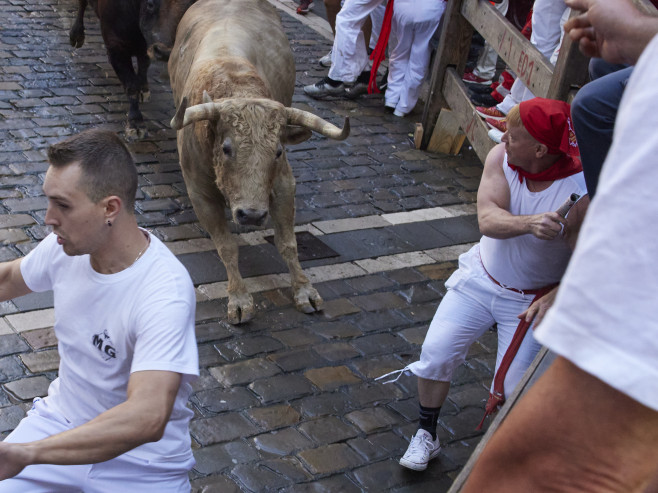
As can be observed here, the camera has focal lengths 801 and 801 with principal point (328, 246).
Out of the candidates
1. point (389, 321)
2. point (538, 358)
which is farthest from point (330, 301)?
point (538, 358)

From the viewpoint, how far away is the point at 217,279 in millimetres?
6008

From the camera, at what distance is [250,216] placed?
17.1 feet

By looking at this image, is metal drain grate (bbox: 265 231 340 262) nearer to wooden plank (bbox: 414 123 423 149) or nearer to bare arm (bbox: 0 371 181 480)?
wooden plank (bbox: 414 123 423 149)

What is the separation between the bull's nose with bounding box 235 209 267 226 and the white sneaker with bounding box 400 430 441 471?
1.76 metres

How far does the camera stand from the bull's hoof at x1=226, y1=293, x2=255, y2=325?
547cm

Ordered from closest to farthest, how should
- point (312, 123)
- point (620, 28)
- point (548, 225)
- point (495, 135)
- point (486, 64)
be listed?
point (620, 28) → point (548, 225) → point (312, 123) → point (495, 135) → point (486, 64)

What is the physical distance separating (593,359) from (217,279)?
5057mm

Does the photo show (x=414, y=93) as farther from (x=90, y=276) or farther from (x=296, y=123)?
(x=90, y=276)

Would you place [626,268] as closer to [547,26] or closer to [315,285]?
[315,285]

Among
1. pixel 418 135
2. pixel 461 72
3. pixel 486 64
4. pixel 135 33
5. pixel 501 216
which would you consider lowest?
pixel 418 135

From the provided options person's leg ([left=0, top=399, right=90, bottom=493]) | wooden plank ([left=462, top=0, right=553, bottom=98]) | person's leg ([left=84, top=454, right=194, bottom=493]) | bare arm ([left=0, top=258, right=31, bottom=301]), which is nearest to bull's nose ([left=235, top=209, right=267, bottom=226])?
bare arm ([left=0, top=258, right=31, bottom=301])

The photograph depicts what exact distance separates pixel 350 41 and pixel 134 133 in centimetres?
310

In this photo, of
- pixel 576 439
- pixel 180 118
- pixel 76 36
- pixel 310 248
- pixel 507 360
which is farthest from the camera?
pixel 76 36

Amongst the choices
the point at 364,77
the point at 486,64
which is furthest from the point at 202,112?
the point at 486,64
